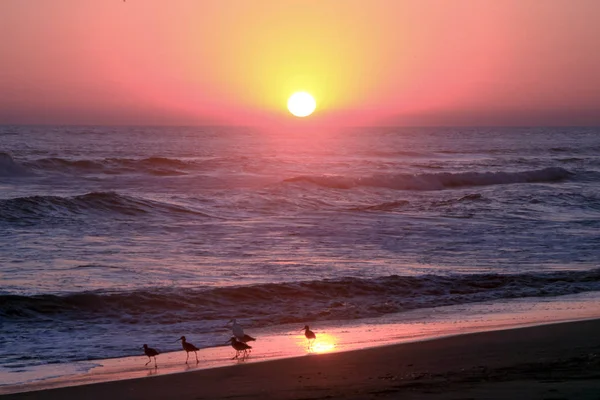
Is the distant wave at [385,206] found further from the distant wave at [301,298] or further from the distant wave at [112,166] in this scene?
the distant wave at [112,166]

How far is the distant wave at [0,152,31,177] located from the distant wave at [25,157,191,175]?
136cm

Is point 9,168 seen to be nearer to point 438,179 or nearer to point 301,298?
point 438,179

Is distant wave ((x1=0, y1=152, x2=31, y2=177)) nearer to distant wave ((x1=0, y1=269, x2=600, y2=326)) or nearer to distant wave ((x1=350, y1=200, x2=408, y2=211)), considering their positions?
distant wave ((x1=350, y1=200, x2=408, y2=211))

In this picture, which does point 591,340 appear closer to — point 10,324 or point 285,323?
point 285,323

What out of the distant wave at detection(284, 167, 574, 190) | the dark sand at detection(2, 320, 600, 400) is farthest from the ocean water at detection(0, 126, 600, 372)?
the distant wave at detection(284, 167, 574, 190)

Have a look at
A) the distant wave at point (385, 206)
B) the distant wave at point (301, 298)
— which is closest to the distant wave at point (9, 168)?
the distant wave at point (385, 206)

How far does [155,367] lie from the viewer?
8.02m

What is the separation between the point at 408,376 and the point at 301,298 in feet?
17.4

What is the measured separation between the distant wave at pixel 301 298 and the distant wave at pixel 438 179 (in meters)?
22.2

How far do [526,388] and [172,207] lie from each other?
19.3 meters

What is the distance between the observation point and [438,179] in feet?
139

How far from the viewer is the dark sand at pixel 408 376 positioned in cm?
627

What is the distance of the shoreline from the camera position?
773 centimetres

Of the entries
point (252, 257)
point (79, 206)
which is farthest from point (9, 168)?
point (252, 257)
